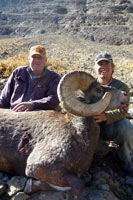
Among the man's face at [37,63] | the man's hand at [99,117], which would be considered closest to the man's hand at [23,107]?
the man's face at [37,63]

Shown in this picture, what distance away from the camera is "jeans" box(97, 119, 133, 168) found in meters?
4.67

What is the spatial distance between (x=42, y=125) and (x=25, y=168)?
0.80 metres

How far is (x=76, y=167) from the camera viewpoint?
396 centimetres

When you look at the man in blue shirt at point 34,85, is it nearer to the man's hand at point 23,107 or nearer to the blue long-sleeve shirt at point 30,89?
the blue long-sleeve shirt at point 30,89

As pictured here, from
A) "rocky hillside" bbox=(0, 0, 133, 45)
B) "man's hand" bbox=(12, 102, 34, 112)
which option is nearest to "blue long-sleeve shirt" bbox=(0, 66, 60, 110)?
"man's hand" bbox=(12, 102, 34, 112)

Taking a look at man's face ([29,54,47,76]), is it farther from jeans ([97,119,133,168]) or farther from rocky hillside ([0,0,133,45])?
rocky hillside ([0,0,133,45])

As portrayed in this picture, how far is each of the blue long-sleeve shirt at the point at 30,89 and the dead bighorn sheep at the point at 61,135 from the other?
781mm

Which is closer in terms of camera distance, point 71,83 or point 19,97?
point 71,83

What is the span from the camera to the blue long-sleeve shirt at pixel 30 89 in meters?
5.44

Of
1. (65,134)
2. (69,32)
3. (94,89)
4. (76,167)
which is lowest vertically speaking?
(76,167)

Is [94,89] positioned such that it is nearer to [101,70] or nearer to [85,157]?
[101,70]

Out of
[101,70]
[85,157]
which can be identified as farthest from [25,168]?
[101,70]

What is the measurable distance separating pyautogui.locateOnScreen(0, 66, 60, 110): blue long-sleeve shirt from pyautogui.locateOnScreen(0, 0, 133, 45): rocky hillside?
39.7m

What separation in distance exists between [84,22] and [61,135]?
217ft
